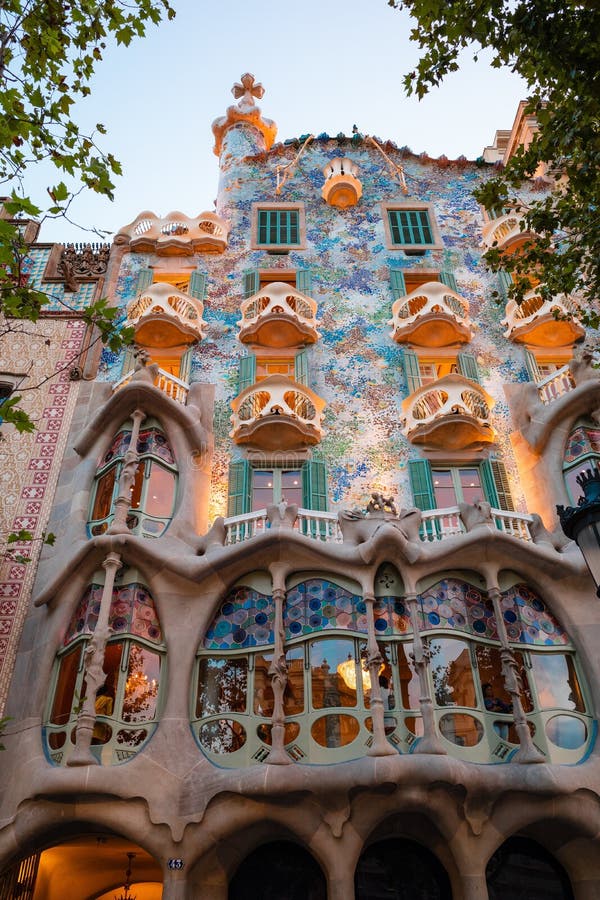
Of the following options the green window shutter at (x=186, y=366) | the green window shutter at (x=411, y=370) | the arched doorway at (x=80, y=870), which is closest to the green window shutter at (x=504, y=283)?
the green window shutter at (x=411, y=370)

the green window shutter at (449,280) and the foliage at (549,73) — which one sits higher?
the green window shutter at (449,280)

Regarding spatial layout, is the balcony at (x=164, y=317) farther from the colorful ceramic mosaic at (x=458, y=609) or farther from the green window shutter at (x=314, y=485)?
the colorful ceramic mosaic at (x=458, y=609)

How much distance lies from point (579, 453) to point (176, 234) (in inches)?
486

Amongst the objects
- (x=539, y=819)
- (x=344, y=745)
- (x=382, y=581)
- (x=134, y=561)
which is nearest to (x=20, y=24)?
(x=134, y=561)

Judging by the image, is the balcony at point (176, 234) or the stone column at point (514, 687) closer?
the stone column at point (514, 687)

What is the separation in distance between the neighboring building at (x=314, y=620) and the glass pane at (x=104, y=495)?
53 millimetres

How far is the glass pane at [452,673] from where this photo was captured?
40.8ft

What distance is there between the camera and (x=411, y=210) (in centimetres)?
2194

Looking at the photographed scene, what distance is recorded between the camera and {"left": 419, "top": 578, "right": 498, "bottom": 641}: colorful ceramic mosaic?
13.1m

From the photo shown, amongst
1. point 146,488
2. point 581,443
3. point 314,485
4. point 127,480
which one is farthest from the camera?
point 314,485

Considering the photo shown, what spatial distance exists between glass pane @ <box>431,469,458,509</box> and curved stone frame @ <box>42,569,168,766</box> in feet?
21.3

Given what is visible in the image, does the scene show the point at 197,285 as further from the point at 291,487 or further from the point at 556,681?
the point at 556,681

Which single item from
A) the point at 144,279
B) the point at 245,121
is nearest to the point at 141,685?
the point at 144,279

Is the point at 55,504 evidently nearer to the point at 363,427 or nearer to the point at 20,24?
the point at 363,427
